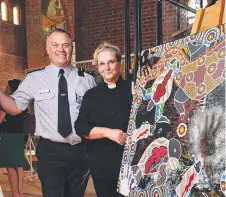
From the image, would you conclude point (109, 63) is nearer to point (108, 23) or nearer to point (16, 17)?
point (108, 23)

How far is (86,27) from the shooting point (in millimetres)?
6590

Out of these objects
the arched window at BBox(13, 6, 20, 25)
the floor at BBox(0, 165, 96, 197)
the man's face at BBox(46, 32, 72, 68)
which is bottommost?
the floor at BBox(0, 165, 96, 197)

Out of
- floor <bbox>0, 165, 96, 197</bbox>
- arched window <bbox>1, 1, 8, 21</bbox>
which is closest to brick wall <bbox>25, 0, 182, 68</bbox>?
floor <bbox>0, 165, 96, 197</bbox>

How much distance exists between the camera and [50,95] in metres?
2.09

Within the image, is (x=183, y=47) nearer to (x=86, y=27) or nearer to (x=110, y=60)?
(x=110, y=60)

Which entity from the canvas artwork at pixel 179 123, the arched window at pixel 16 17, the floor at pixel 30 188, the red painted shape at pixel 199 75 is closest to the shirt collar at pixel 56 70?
the canvas artwork at pixel 179 123

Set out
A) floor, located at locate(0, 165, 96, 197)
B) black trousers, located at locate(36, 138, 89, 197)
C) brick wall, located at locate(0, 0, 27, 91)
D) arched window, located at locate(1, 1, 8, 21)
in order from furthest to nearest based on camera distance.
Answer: arched window, located at locate(1, 1, 8, 21) → brick wall, located at locate(0, 0, 27, 91) → floor, located at locate(0, 165, 96, 197) → black trousers, located at locate(36, 138, 89, 197)

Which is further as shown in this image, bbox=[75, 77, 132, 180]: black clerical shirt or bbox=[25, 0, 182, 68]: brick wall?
bbox=[25, 0, 182, 68]: brick wall

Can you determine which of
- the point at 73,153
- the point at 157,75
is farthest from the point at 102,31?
the point at 157,75

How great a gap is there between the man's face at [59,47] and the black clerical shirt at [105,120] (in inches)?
14.5

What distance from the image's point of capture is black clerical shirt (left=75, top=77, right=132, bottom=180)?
178 cm

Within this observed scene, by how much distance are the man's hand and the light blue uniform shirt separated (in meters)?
0.42

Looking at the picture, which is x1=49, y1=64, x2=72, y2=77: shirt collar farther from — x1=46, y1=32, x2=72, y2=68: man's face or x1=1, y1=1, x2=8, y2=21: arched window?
x1=1, y1=1, x2=8, y2=21: arched window

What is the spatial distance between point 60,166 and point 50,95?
431 millimetres
